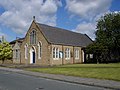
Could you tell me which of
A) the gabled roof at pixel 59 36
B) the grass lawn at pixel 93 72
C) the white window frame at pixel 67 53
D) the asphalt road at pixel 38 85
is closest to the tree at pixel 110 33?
the gabled roof at pixel 59 36

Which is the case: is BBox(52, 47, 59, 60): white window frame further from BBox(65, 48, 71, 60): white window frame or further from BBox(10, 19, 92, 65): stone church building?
BBox(65, 48, 71, 60): white window frame

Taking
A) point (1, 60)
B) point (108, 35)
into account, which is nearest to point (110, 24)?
point (108, 35)

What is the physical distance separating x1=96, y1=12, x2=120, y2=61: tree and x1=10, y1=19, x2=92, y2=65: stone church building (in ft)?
18.2

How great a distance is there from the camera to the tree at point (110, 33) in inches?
2053

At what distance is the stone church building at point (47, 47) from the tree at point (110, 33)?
553 centimetres

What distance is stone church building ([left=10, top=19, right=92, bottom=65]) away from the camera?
1762 inches

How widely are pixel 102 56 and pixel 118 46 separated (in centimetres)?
504

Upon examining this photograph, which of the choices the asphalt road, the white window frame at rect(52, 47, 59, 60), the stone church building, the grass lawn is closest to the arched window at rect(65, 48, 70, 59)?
the stone church building

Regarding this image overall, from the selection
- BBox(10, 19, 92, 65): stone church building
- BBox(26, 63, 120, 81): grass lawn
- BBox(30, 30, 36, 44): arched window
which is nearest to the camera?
BBox(26, 63, 120, 81): grass lawn

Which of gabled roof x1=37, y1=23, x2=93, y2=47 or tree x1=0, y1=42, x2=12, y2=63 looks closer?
gabled roof x1=37, y1=23, x2=93, y2=47

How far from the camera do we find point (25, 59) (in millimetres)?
49688

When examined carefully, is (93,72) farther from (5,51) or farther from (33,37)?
(5,51)

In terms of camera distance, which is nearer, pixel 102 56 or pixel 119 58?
pixel 102 56

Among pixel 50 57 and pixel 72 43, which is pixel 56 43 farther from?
pixel 72 43
